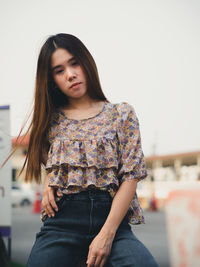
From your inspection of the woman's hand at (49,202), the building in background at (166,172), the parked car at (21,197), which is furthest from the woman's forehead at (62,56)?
the building in background at (166,172)

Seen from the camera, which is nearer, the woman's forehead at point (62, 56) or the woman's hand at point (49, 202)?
the woman's hand at point (49, 202)

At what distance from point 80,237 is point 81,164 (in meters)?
0.29

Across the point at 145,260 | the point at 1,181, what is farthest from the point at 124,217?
the point at 1,181

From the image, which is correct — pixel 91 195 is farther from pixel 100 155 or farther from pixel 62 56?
pixel 62 56

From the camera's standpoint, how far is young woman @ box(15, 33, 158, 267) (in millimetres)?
1226

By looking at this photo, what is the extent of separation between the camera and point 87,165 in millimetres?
1362

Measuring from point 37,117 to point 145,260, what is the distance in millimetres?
784

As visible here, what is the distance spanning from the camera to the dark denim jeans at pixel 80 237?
46.5 inches

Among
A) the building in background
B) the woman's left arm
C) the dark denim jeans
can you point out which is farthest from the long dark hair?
the building in background

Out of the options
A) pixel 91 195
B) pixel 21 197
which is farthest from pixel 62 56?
pixel 21 197

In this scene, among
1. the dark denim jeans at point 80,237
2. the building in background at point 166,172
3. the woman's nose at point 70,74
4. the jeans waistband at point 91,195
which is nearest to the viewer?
the dark denim jeans at point 80,237

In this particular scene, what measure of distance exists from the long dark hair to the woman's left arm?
1.39 ft

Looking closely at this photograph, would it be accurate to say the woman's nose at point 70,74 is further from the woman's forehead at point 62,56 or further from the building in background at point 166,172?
the building in background at point 166,172

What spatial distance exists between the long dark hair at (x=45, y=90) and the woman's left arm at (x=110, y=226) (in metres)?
0.42
